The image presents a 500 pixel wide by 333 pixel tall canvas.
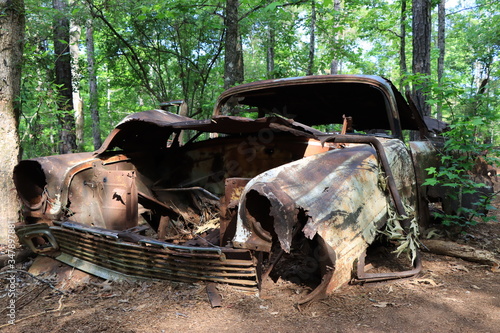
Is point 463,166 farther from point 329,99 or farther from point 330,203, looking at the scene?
point 330,203

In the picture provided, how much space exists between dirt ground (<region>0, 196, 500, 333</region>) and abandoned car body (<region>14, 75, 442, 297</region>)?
0.13 meters

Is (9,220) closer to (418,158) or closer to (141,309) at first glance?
(141,309)

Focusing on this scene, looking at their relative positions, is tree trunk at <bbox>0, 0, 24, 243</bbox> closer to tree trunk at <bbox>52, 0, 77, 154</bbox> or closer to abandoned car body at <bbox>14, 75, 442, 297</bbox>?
abandoned car body at <bbox>14, 75, 442, 297</bbox>

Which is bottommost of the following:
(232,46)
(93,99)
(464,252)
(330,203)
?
(464,252)

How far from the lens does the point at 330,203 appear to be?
2129mm

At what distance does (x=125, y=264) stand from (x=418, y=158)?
2974mm

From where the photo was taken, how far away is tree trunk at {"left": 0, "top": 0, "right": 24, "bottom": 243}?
3965 mm

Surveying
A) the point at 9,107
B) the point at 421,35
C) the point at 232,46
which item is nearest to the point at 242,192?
the point at 9,107

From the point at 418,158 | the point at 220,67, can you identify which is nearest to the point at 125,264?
the point at 418,158

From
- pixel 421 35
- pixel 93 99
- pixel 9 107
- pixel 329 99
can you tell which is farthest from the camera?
pixel 93 99

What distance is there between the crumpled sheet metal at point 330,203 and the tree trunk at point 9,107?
3.31 metres

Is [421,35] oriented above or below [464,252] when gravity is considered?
above

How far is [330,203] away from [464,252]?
1.86 metres

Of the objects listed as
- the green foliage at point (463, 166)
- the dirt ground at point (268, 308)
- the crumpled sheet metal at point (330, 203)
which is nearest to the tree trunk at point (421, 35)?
the green foliage at point (463, 166)
